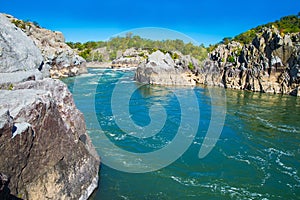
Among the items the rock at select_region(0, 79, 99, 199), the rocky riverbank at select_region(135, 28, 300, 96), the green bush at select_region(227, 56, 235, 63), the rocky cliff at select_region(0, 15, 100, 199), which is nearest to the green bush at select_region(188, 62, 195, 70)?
the rocky riverbank at select_region(135, 28, 300, 96)

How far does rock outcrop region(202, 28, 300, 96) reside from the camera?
50.4m

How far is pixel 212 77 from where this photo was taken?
63.7m

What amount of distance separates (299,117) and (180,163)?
71.9 feet

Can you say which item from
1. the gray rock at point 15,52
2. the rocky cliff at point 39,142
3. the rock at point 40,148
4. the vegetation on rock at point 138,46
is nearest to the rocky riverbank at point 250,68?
the gray rock at point 15,52

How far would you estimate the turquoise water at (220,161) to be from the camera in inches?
531

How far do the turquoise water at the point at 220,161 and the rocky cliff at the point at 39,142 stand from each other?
86.8 inches

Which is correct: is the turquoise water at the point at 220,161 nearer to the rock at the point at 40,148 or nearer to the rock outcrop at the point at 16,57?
the rock at the point at 40,148

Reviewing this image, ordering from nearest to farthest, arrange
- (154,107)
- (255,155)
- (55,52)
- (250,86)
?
(255,155), (154,107), (250,86), (55,52)

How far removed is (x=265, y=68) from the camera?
54062 millimetres

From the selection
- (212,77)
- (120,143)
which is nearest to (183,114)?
(120,143)

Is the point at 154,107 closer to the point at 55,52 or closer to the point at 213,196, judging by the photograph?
the point at 213,196

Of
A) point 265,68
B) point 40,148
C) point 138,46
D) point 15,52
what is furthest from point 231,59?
point 138,46

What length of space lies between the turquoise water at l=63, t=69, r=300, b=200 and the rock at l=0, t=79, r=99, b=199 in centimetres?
216

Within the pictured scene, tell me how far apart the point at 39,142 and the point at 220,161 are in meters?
12.6
